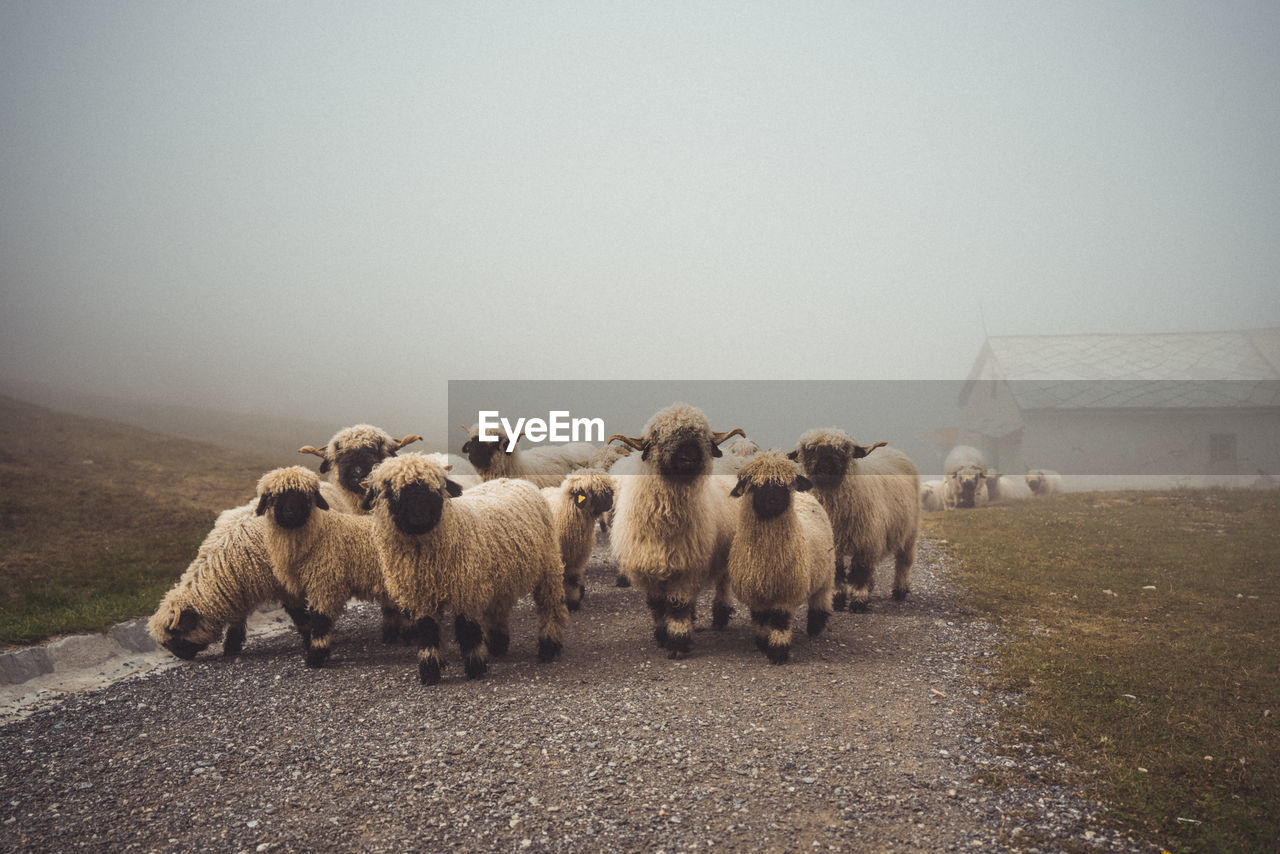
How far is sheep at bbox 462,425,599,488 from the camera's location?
10.6 metres

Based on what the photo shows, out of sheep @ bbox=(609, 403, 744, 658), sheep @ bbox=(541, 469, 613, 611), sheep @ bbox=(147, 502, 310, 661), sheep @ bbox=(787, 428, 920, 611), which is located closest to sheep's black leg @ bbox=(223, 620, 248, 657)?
sheep @ bbox=(147, 502, 310, 661)

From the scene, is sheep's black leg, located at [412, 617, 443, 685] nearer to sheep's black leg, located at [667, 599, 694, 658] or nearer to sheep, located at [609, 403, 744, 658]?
sheep, located at [609, 403, 744, 658]

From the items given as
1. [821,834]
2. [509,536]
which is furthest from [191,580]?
[821,834]

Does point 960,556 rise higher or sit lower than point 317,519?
lower

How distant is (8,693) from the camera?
6383mm

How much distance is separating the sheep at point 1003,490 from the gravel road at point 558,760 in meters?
17.8

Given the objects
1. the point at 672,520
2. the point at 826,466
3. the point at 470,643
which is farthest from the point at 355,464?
the point at 826,466

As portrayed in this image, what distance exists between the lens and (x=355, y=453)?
8.45 m

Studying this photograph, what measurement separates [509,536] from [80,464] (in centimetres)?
1097

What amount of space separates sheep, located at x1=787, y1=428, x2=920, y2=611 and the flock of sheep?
0.10 feet

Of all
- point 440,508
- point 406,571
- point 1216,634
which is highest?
point 440,508

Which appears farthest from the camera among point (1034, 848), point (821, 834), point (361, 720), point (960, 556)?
point (960, 556)

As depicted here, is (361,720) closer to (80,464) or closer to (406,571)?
(406,571)

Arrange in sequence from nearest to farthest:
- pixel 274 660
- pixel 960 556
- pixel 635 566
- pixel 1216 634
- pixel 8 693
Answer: pixel 1216 634 < pixel 8 693 < pixel 635 566 < pixel 274 660 < pixel 960 556
